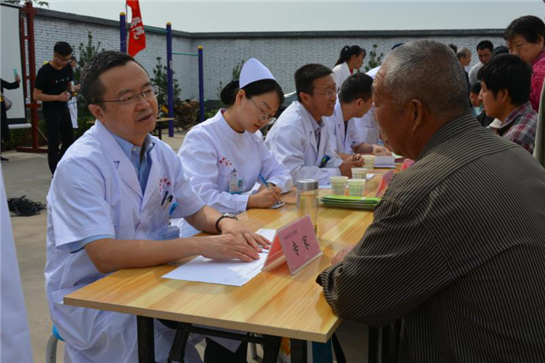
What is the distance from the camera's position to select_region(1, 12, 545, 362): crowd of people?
113 cm

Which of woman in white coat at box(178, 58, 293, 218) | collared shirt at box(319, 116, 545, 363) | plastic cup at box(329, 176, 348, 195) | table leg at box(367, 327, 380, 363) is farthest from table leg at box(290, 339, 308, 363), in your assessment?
plastic cup at box(329, 176, 348, 195)

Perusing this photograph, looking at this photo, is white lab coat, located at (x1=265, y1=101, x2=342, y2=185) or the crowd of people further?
white lab coat, located at (x1=265, y1=101, x2=342, y2=185)

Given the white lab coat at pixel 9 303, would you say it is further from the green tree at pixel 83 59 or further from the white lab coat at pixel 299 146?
the green tree at pixel 83 59

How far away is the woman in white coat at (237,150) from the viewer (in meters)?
2.51

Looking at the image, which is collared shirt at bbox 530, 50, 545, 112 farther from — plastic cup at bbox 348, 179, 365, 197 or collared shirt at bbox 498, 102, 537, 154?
plastic cup at bbox 348, 179, 365, 197

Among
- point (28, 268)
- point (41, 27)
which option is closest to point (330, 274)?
point (28, 268)

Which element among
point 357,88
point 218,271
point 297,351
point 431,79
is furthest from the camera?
point 357,88

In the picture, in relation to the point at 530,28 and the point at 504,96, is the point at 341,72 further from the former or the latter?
the point at 504,96

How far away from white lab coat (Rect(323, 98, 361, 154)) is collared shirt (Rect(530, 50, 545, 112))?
53.0 inches

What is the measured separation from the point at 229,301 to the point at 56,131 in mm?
5959

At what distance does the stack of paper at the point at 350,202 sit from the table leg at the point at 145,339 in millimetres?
1239

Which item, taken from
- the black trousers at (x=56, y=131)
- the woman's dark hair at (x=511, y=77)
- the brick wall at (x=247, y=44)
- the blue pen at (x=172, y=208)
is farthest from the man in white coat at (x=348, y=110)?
the brick wall at (x=247, y=44)

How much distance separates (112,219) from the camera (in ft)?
5.95

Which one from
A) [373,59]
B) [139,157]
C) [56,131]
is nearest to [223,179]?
[139,157]
